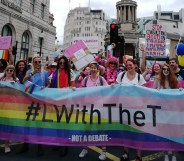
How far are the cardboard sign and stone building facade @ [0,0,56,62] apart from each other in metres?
18.5

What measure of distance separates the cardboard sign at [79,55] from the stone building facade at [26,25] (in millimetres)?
18529

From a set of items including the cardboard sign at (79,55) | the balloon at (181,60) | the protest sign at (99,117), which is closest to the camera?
the protest sign at (99,117)

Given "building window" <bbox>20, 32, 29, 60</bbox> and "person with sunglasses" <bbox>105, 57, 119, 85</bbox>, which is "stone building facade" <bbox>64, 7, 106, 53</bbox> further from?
"person with sunglasses" <bbox>105, 57, 119, 85</bbox>

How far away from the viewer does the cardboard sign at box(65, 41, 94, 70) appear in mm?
6465

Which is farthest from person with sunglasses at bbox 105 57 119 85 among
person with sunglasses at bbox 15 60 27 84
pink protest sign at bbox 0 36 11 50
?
pink protest sign at bbox 0 36 11 50

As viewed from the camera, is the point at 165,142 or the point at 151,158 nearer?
the point at 165,142

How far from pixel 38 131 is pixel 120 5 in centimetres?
6932

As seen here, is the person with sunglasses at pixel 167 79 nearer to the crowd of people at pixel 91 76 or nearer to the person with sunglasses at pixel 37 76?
the crowd of people at pixel 91 76

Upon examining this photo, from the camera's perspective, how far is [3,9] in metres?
26.2

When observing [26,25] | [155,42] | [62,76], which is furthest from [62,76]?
[26,25]

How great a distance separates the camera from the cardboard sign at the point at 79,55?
21.2ft

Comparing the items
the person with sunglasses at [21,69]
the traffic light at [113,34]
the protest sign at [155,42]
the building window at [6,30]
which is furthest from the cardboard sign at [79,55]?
the building window at [6,30]

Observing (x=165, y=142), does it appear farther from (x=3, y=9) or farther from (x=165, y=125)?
(x=3, y=9)

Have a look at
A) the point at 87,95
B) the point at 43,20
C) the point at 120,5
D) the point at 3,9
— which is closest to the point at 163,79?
the point at 87,95
